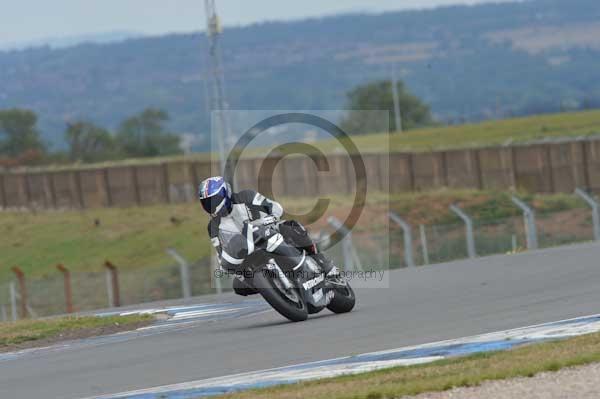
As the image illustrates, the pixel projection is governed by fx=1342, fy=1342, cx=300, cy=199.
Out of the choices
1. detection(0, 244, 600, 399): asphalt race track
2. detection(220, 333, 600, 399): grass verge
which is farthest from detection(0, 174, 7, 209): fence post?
detection(220, 333, 600, 399): grass verge

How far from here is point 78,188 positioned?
76.8 meters

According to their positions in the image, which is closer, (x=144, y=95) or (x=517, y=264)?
(x=517, y=264)

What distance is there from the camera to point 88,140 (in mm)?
125438

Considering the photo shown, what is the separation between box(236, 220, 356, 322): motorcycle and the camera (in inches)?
581

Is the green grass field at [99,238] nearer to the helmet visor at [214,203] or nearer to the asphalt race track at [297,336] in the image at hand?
the asphalt race track at [297,336]

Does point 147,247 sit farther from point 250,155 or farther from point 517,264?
point 517,264

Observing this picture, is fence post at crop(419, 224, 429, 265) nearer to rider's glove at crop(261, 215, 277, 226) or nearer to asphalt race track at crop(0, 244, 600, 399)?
asphalt race track at crop(0, 244, 600, 399)

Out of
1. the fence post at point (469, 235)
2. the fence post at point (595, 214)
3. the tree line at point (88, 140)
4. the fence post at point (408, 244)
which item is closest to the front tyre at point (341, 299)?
the fence post at point (408, 244)

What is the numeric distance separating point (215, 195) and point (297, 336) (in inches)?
69.9

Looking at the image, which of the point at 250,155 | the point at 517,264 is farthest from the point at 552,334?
the point at 250,155

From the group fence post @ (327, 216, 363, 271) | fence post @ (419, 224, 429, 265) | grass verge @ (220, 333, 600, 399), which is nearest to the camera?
grass verge @ (220, 333, 600, 399)

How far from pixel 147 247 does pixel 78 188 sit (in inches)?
752

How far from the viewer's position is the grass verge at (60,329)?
1658 centimetres

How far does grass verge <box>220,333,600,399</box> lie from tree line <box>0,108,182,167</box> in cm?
10740
